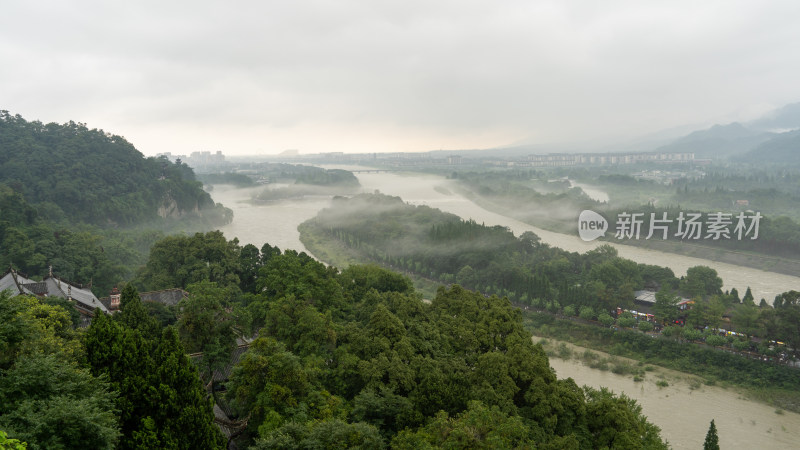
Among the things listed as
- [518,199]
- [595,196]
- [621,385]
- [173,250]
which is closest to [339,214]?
[518,199]

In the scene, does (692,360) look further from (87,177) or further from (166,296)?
(87,177)

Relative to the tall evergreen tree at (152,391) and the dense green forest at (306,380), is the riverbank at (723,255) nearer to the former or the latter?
the dense green forest at (306,380)

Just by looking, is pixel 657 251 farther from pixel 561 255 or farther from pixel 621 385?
pixel 621 385

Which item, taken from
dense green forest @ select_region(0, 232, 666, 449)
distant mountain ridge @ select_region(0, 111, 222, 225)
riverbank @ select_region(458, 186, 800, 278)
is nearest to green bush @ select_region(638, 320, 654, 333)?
dense green forest @ select_region(0, 232, 666, 449)

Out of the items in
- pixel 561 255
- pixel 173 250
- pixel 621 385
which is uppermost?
pixel 173 250

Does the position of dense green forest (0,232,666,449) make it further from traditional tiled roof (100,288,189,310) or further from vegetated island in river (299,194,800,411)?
vegetated island in river (299,194,800,411)
